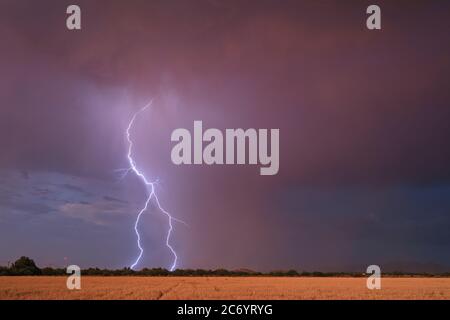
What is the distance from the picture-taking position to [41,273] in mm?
79438
